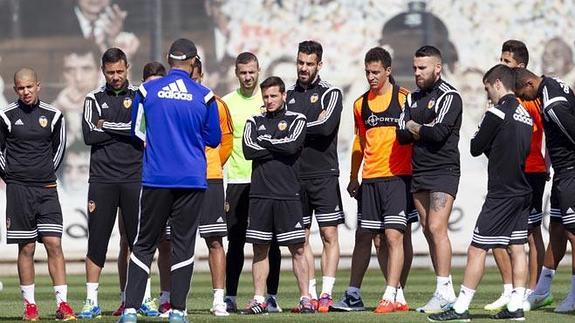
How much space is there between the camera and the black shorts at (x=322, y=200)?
1478 cm

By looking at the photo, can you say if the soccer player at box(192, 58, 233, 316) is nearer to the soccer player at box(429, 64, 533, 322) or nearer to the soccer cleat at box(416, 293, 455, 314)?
the soccer cleat at box(416, 293, 455, 314)

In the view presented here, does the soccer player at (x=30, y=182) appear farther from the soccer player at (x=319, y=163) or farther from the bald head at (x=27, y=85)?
the soccer player at (x=319, y=163)

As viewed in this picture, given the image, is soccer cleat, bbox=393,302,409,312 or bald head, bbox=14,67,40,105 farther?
soccer cleat, bbox=393,302,409,312

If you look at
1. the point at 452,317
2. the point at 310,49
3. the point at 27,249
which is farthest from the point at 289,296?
the point at 452,317

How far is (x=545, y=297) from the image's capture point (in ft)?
48.5

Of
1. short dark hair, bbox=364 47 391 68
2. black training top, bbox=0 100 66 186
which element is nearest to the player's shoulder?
short dark hair, bbox=364 47 391 68

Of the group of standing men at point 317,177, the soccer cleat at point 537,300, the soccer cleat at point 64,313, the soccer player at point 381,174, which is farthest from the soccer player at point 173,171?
the soccer cleat at point 537,300

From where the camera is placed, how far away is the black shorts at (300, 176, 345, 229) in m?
14.8

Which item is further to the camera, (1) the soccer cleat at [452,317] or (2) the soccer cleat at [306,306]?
(2) the soccer cleat at [306,306]

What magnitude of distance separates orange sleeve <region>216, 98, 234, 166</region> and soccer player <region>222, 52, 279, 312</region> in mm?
479

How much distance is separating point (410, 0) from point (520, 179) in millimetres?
10517

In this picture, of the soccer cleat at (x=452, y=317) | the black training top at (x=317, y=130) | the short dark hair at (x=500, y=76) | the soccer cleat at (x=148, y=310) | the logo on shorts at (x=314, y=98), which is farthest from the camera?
the logo on shorts at (x=314, y=98)

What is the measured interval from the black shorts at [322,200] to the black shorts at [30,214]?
7.97 ft

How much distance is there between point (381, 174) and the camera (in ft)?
47.9
